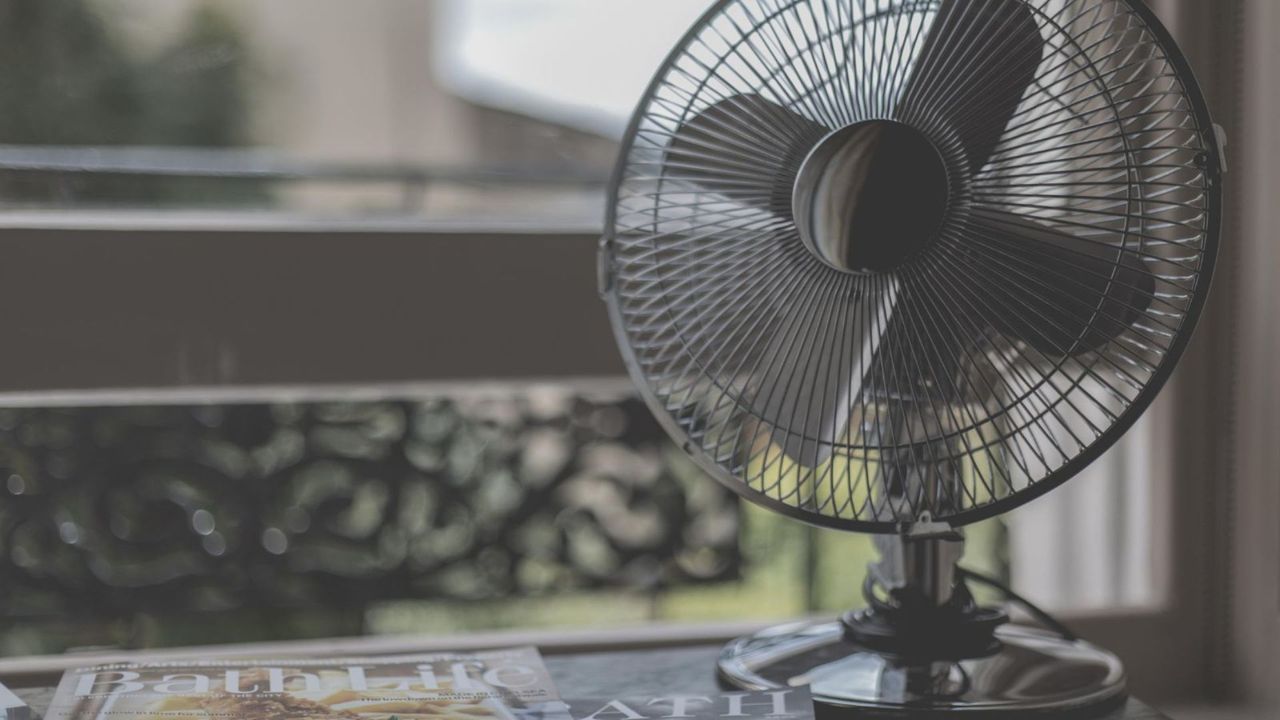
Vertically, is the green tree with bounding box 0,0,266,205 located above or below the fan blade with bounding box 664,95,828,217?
above

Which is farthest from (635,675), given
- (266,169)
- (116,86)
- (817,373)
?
(116,86)

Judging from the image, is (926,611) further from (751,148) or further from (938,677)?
(751,148)

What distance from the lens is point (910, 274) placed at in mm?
790

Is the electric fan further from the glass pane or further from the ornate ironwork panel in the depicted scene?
the ornate ironwork panel

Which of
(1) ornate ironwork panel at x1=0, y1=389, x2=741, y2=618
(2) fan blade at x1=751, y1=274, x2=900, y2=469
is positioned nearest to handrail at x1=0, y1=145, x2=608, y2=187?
(1) ornate ironwork panel at x1=0, y1=389, x2=741, y2=618

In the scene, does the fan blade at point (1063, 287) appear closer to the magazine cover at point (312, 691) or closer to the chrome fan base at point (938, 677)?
the chrome fan base at point (938, 677)

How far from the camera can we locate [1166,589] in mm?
1308

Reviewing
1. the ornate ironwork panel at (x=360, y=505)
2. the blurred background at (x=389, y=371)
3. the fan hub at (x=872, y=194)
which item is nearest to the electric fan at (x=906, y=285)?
the fan hub at (x=872, y=194)

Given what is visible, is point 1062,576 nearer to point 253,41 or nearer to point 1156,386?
point 1156,386

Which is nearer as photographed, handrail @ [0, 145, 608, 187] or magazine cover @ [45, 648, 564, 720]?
magazine cover @ [45, 648, 564, 720]

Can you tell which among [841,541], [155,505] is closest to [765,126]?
[155,505]

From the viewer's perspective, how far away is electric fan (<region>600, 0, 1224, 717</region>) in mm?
767

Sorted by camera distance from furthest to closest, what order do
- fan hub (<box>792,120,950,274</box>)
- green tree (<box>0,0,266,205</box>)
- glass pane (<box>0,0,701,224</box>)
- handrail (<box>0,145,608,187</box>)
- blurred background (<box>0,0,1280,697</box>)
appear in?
green tree (<box>0,0,266,205</box>) → glass pane (<box>0,0,701,224</box>) → handrail (<box>0,145,608,187</box>) → blurred background (<box>0,0,1280,697</box>) → fan hub (<box>792,120,950,274</box>)

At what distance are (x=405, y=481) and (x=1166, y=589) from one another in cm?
106
